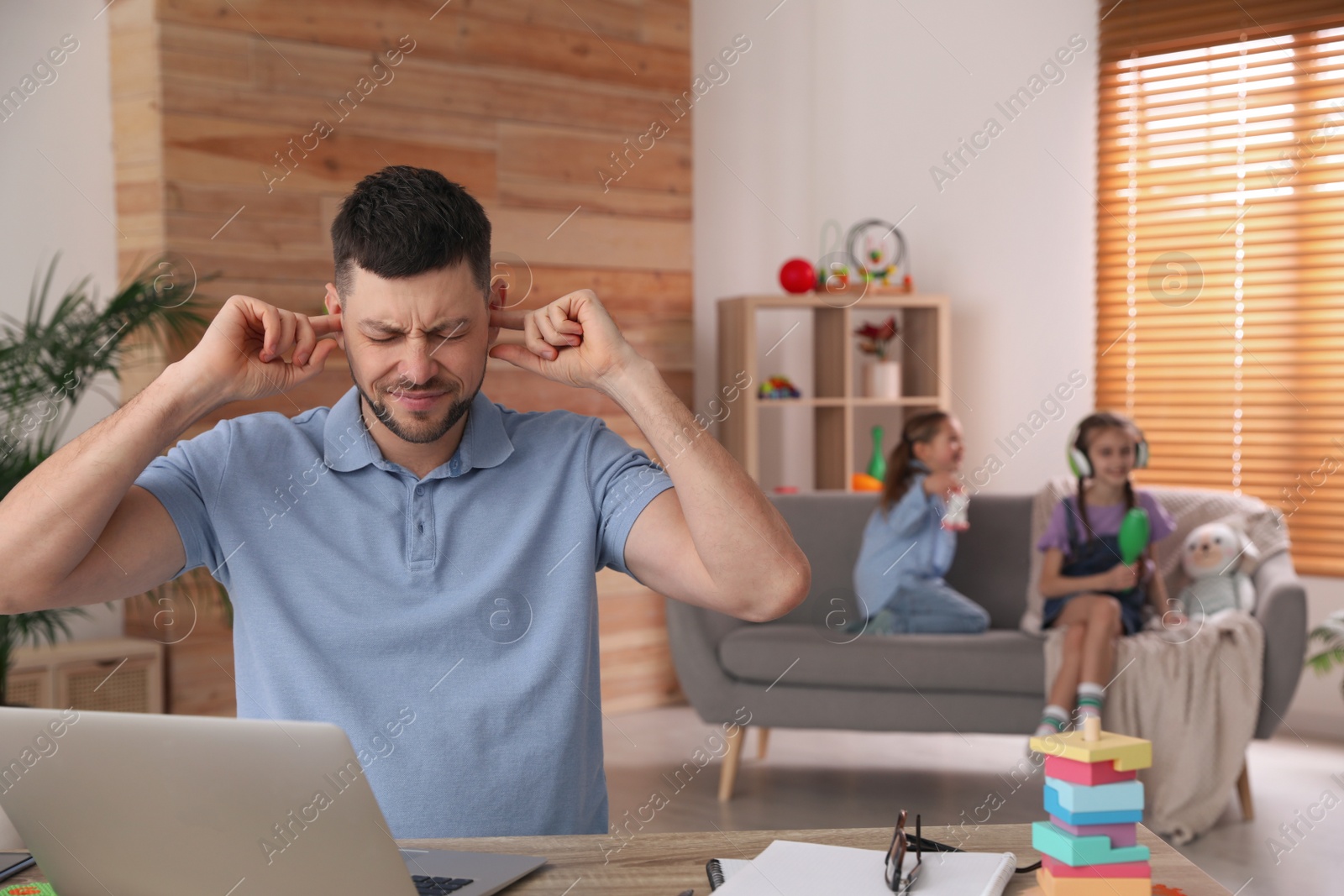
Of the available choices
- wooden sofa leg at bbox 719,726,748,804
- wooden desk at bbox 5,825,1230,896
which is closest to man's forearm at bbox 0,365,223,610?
wooden desk at bbox 5,825,1230,896

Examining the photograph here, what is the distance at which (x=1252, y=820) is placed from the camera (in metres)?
3.17

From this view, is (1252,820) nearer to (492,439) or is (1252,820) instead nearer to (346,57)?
(492,439)

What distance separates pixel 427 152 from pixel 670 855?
3370 millimetres

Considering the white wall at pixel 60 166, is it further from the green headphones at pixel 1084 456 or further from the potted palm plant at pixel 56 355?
the green headphones at pixel 1084 456

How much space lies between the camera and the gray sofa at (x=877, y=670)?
3141mm

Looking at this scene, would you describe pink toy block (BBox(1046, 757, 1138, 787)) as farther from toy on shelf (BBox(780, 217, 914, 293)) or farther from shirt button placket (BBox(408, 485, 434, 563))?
toy on shelf (BBox(780, 217, 914, 293))

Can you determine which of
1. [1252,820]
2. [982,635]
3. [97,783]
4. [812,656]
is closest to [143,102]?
[812,656]

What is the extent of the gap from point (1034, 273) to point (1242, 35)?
110cm

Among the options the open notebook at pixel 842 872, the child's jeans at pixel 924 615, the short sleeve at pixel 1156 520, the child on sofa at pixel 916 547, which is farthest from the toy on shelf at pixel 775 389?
the open notebook at pixel 842 872


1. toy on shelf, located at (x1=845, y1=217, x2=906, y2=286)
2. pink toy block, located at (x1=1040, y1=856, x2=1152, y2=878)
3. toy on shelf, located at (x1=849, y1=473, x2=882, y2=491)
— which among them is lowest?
toy on shelf, located at (x1=849, y1=473, x2=882, y2=491)

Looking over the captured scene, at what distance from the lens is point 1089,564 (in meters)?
3.50

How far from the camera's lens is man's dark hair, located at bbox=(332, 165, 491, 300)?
4.11ft

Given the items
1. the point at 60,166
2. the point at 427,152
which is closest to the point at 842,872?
the point at 60,166

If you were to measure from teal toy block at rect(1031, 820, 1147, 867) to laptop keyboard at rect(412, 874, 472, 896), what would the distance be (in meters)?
0.47
